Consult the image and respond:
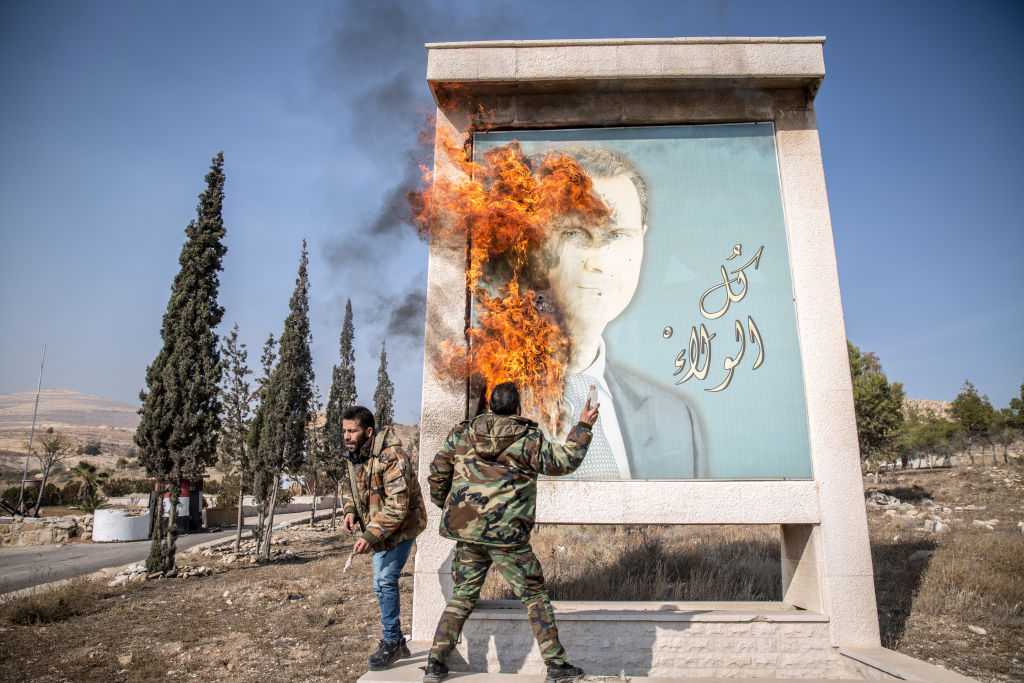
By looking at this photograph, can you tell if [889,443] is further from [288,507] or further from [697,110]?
[288,507]

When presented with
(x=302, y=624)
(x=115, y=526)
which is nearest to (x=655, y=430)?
(x=302, y=624)

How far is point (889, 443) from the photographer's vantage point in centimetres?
2916

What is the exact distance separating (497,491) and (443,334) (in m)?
2.14

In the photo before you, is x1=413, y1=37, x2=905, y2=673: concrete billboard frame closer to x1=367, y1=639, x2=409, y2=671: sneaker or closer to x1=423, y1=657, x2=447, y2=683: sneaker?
x1=367, y1=639, x2=409, y2=671: sneaker

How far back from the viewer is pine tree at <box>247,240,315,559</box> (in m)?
15.5

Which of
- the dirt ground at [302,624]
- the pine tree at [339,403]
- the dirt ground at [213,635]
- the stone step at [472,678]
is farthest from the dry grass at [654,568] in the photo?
the pine tree at [339,403]

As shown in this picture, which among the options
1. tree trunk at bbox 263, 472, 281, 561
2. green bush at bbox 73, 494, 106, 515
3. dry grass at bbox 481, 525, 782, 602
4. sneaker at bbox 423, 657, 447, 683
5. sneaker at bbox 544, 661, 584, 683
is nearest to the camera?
sneaker at bbox 544, 661, 584, 683

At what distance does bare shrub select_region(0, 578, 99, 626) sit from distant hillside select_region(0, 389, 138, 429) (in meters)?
140

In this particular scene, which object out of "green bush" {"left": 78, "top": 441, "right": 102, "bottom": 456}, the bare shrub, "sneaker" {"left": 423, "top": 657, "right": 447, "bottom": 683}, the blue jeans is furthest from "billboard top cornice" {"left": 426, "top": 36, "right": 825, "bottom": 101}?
"green bush" {"left": 78, "top": 441, "right": 102, "bottom": 456}

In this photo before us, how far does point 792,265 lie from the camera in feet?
18.3

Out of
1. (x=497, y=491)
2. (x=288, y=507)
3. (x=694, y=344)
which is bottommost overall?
(x=288, y=507)

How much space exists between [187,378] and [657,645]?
12.1 m

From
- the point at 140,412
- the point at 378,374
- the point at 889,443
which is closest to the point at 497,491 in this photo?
the point at 140,412

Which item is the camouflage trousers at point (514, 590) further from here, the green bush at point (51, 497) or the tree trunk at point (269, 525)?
the green bush at point (51, 497)
